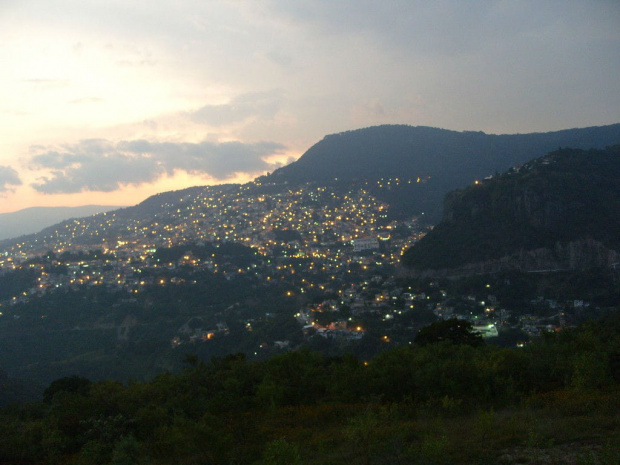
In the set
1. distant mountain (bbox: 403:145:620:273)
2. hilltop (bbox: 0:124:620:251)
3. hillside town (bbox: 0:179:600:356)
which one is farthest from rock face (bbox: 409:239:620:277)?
hilltop (bbox: 0:124:620:251)

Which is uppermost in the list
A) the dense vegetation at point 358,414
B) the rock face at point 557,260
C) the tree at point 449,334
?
the dense vegetation at point 358,414

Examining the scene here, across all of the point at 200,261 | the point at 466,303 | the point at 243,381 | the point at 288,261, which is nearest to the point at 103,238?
the point at 200,261

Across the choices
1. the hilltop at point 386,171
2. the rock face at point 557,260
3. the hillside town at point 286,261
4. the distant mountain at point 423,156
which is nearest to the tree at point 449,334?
the hillside town at point 286,261

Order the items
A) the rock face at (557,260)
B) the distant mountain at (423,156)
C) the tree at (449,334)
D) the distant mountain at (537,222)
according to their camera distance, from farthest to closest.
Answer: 1. the distant mountain at (423,156)
2. the distant mountain at (537,222)
3. the rock face at (557,260)
4. the tree at (449,334)

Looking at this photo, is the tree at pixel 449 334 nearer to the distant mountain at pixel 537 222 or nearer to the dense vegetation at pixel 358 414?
the dense vegetation at pixel 358 414

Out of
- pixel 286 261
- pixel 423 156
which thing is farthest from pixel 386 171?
pixel 286 261

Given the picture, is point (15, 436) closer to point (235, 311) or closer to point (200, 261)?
point (235, 311)

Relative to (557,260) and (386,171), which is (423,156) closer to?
(386,171)

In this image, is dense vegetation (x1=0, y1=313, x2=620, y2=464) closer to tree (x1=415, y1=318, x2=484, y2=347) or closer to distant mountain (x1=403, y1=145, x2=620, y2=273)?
tree (x1=415, y1=318, x2=484, y2=347)
